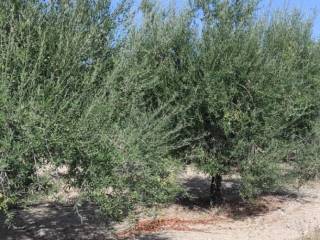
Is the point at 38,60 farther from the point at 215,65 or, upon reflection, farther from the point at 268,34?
the point at 268,34

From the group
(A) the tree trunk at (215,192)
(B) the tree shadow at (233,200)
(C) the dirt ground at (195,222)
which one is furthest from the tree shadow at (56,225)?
(A) the tree trunk at (215,192)

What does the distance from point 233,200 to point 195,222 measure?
258cm

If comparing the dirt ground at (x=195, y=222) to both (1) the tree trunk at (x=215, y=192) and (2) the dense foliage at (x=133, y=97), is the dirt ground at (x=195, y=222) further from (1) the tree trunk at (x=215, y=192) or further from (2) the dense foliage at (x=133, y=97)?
(2) the dense foliage at (x=133, y=97)

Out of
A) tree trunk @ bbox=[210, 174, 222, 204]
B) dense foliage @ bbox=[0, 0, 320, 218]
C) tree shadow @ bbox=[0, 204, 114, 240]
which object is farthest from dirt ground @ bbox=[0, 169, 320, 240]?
dense foliage @ bbox=[0, 0, 320, 218]

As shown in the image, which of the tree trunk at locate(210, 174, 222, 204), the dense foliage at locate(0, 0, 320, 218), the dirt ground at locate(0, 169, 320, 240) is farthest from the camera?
the tree trunk at locate(210, 174, 222, 204)

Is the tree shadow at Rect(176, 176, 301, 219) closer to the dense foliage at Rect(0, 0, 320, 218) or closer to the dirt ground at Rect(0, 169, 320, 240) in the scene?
the dirt ground at Rect(0, 169, 320, 240)

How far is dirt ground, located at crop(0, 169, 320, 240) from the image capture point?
37.3 feet

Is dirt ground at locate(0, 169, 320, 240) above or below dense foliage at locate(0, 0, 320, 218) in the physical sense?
below

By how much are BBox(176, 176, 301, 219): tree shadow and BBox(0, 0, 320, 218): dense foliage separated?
1286mm

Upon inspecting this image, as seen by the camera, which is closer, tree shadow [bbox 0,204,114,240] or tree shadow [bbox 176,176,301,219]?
tree shadow [bbox 0,204,114,240]

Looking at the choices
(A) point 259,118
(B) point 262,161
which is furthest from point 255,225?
(A) point 259,118

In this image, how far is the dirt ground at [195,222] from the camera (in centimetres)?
1137

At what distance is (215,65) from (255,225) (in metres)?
3.97

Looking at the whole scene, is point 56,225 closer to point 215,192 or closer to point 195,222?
point 195,222
